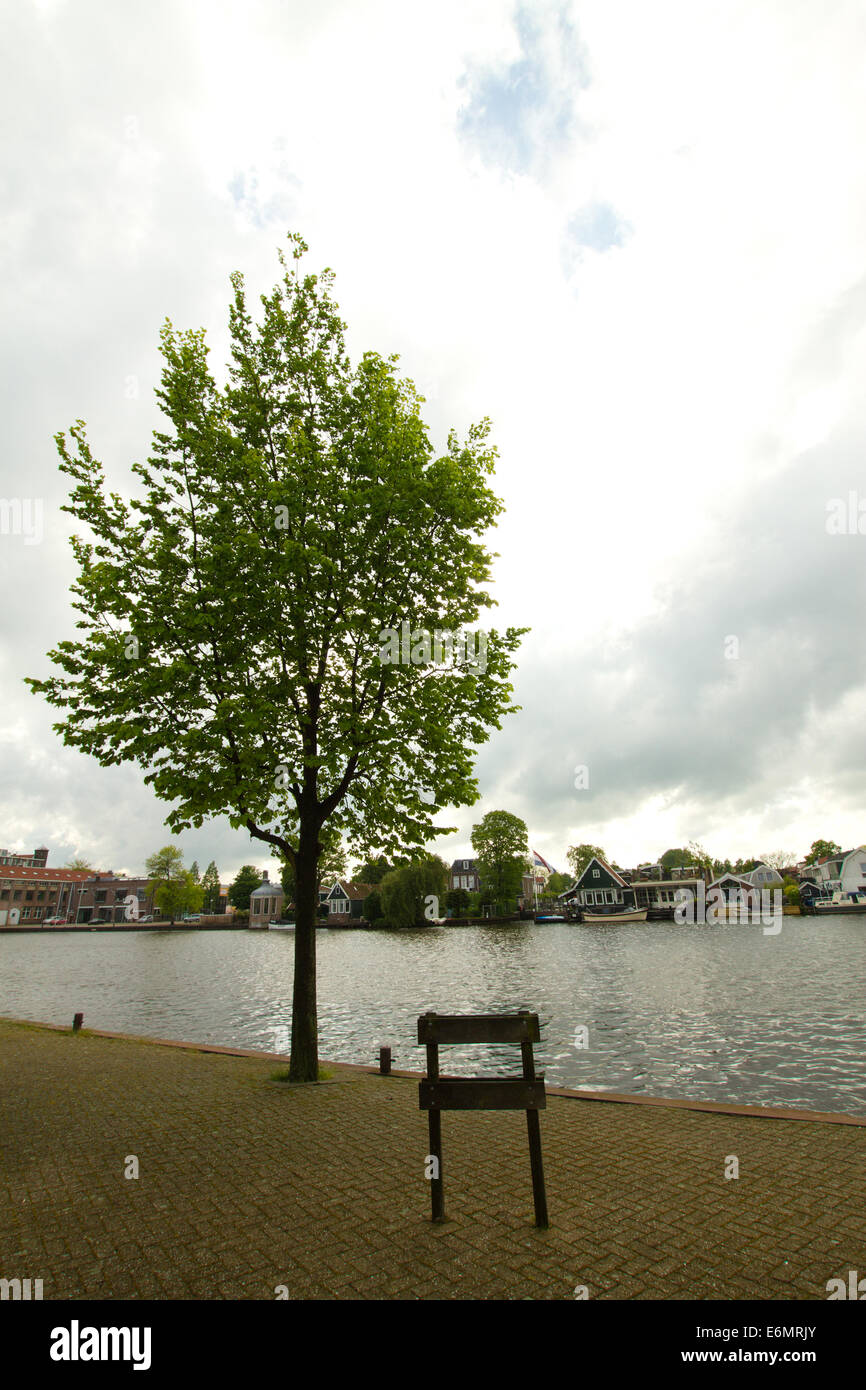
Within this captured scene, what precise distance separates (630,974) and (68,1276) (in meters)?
33.8

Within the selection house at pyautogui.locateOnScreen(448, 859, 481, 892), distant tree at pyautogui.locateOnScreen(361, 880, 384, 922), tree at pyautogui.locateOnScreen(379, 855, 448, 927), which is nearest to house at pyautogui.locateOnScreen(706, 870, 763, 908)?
tree at pyautogui.locateOnScreen(379, 855, 448, 927)

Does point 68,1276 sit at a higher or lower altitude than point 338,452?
lower

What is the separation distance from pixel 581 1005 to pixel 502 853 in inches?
3101

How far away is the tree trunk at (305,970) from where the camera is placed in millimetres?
12180

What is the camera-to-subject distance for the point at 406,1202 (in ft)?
21.0

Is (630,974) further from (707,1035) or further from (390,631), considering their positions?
(390,631)

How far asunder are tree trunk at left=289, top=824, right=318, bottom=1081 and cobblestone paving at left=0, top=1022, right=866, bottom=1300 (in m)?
1.47

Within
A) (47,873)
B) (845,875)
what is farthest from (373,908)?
(47,873)

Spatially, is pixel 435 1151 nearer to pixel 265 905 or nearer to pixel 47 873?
pixel 265 905

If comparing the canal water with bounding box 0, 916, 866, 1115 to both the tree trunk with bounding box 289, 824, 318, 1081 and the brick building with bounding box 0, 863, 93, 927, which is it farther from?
the brick building with bounding box 0, 863, 93, 927

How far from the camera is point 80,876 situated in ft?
568

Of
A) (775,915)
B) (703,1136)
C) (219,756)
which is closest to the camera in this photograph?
(703,1136)

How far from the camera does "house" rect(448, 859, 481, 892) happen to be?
140725 mm
